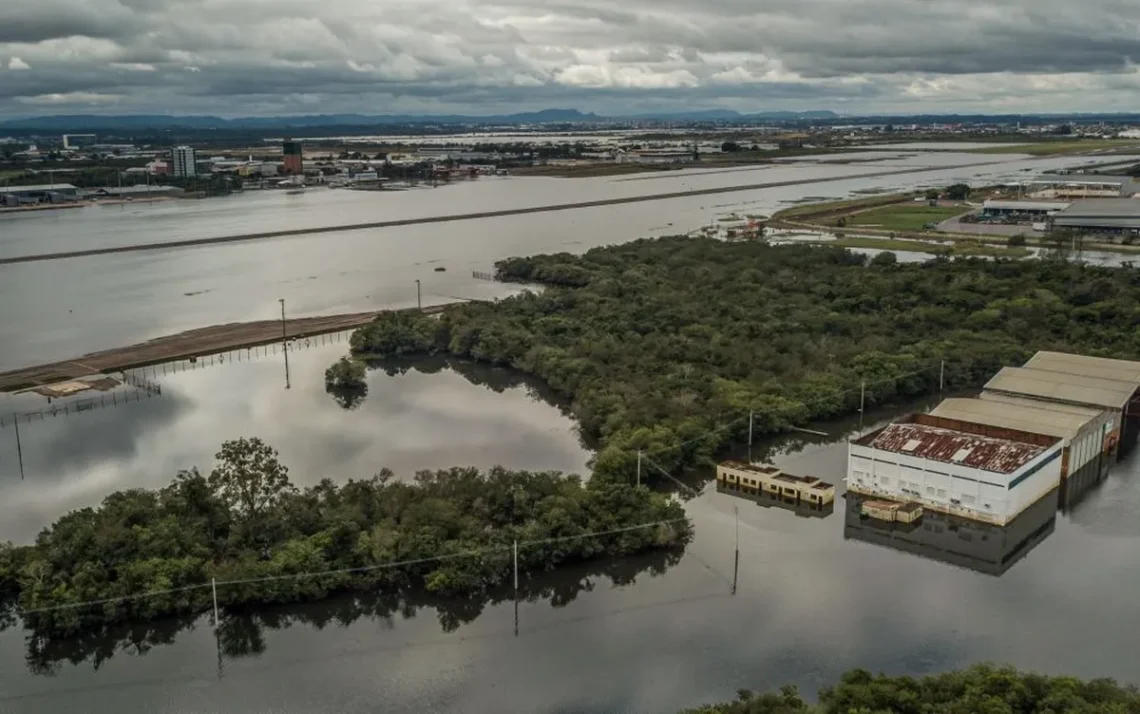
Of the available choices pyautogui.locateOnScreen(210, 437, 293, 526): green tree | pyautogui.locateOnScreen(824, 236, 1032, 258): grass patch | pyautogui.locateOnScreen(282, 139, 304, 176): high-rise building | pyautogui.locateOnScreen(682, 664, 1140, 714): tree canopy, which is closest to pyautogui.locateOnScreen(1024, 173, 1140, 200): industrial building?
pyautogui.locateOnScreen(824, 236, 1032, 258): grass patch

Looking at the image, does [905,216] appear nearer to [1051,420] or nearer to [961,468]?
[1051,420]

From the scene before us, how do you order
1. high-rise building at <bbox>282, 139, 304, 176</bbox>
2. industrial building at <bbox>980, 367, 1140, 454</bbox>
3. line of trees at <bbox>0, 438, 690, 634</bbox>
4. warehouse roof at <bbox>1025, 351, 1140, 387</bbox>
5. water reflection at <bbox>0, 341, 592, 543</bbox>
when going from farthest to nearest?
high-rise building at <bbox>282, 139, 304, 176</bbox> < warehouse roof at <bbox>1025, 351, 1140, 387</bbox> < industrial building at <bbox>980, 367, 1140, 454</bbox> < water reflection at <bbox>0, 341, 592, 543</bbox> < line of trees at <bbox>0, 438, 690, 634</bbox>

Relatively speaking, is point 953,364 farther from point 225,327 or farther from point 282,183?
point 282,183

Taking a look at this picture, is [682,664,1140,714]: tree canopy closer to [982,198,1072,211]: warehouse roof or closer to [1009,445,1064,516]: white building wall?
[1009,445,1064,516]: white building wall

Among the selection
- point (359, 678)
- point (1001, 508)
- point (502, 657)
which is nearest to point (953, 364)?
point (1001, 508)

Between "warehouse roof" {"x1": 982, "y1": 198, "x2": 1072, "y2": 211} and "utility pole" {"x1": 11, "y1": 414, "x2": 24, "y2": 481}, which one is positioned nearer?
"utility pole" {"x1": 11, "y1": 414, "x2": 24, "y2": 481}

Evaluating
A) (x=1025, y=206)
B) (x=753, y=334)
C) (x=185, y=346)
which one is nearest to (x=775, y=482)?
(x=753, y=334)
